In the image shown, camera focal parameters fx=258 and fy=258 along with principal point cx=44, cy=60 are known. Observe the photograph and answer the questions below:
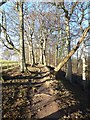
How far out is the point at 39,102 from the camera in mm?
12867

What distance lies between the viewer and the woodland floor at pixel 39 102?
11273 millimetres

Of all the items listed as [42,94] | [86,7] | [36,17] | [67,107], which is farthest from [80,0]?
[36,17]

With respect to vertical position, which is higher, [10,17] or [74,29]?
[10,17]

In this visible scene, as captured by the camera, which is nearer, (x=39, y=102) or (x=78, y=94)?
(x=39, y=102)

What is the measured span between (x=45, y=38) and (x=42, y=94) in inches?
828

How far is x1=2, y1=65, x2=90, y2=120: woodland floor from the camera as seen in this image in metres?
11.3

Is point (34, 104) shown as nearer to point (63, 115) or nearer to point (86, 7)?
point (63, 115)

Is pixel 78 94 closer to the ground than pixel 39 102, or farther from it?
closer to the ground

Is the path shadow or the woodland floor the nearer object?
the woodland floor

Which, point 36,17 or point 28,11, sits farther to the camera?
point 36,17

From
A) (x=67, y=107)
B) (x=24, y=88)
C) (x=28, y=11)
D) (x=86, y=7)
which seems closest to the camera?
Result: (x=67, y=107)

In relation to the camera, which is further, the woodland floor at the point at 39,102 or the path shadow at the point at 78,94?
the path shadow at the point at 78,94

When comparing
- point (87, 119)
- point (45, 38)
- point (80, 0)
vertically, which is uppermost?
point (80, 0)

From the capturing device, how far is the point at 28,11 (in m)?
30.9
